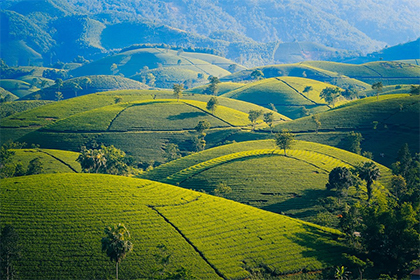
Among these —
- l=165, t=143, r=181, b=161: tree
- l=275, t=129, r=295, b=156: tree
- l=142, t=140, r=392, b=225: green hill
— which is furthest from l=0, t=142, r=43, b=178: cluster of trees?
l=275, t=129, r=295, b=156: tree

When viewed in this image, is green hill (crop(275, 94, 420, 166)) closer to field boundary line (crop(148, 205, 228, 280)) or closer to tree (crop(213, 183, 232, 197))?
tree (crop(213, 183, 232, 197))

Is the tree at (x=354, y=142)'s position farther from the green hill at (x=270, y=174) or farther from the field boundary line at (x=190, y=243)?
the field boundary line at (x=190, y=243)

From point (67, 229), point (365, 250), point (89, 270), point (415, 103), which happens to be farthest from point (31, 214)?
point (415, 103)

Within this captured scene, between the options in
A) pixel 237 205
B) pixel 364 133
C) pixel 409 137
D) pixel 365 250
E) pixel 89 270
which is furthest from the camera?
pixel 364 133

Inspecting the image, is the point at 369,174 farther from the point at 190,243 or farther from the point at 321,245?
the point at 190,243

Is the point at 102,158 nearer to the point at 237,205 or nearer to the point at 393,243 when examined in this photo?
the point at 237,205

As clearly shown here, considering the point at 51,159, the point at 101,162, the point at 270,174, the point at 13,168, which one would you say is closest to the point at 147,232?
the point at 101,162

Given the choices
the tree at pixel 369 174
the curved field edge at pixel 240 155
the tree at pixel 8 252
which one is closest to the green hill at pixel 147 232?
the tree at pixel 8 252
